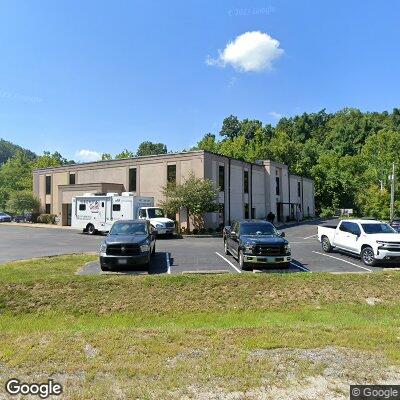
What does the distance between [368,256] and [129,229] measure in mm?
9979

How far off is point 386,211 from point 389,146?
1753 centimetres

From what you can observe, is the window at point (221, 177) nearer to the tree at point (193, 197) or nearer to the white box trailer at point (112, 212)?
the tree at point (193, 197)

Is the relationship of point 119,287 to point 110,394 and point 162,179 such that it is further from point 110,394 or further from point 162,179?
point 162,179

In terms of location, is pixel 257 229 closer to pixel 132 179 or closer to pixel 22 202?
pixel 132 179

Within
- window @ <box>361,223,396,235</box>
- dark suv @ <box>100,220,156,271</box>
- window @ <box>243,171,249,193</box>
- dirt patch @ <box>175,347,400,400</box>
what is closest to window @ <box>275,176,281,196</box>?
window @ <box>243,171,249,193</box>

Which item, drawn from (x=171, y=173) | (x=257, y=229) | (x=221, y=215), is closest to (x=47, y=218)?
(x=171, y=173)

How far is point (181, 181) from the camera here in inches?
1453

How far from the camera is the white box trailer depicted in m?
29.9

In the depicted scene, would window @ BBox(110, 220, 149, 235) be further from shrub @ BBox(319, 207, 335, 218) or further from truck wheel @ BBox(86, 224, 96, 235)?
shrub @ BBox(319, 207, 335, 218)

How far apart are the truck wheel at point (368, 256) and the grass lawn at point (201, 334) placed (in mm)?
2698

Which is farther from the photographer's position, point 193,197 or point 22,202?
point 22,202

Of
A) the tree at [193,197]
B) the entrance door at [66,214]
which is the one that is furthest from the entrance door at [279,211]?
the entrance door at [66,214]

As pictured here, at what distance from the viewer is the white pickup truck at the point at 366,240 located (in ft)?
50.0

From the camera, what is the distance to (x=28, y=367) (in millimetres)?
5535
